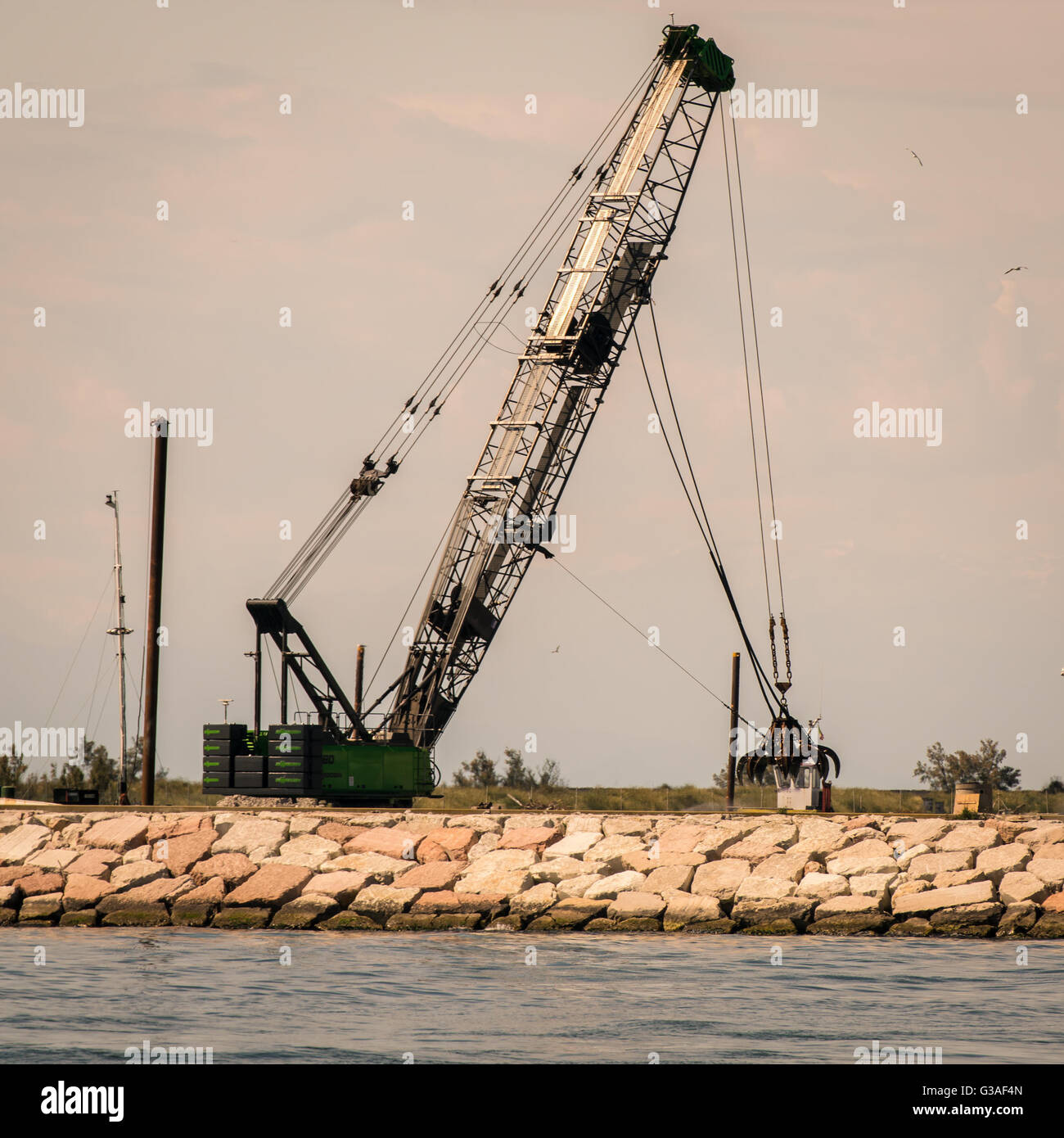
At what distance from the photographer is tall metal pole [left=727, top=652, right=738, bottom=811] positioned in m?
46.7

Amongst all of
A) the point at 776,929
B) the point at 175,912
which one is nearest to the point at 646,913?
the point at 776,929

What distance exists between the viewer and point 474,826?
32438 millimetres

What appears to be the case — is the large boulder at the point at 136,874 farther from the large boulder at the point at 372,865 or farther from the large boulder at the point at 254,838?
the large boulder at the point at 372,865

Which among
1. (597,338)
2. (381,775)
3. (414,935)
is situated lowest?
(414,935)

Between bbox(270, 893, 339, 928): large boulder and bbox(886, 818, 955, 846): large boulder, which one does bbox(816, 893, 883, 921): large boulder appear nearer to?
bbox(886, 818, 955, 846): large boulder

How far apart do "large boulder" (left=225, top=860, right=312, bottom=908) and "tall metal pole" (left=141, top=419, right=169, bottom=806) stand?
25.9 ft

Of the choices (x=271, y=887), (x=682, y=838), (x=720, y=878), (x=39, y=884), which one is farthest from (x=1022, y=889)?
(x=39, y=884)

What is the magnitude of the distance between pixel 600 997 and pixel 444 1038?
11.8ft

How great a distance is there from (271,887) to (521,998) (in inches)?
401

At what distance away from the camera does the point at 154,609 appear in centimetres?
3756

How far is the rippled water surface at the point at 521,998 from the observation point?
17688 mm

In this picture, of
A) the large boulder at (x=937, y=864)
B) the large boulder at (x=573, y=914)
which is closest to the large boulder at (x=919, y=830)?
the large boulder at (x=937, y=864)

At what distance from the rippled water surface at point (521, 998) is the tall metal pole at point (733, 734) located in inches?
724

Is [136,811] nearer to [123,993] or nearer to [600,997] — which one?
[123,993]
